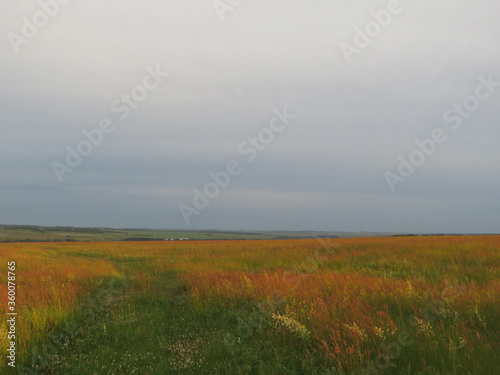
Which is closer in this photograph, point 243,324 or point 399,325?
point 399,325

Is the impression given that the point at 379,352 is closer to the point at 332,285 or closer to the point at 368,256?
the point at 332,285

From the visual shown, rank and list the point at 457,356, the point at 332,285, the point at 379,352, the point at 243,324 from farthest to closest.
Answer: the point at 332,285 < the point at 243,324 < the point at 379,352 < the point at 457,356

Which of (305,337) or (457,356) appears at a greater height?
(305,337)

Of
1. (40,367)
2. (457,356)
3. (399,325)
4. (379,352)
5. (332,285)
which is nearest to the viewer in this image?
(457,356)

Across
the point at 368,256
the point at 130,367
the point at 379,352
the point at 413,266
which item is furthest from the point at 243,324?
the point at 368,256

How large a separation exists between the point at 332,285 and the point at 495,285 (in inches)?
147

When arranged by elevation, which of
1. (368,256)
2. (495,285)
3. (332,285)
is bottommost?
(495,285)

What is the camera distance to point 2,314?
625 centimetres

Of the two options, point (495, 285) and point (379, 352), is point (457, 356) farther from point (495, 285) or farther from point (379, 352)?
point (495, 285)

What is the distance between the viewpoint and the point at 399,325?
493cm

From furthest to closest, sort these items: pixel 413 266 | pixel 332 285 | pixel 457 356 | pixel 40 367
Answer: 1. pixel 413 266
2. pixel 332 285
3. pixel 40 367
4. pixel 457 356

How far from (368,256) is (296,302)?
10.6 meters

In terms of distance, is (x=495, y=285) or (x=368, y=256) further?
(x=368, y=256)

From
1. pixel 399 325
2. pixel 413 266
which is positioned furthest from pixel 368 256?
pixel 399 325
